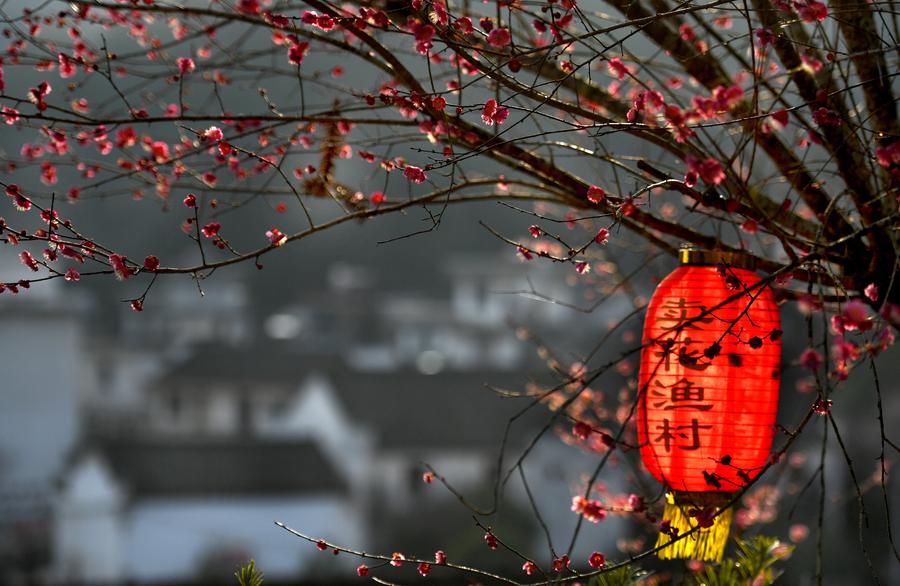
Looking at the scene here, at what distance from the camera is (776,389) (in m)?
2.69

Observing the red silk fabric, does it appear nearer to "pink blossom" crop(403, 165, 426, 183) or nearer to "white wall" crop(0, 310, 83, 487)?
"pink blossom" crop(403, 165, 426, 183)

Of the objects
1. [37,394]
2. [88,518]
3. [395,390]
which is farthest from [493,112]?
[37,394]

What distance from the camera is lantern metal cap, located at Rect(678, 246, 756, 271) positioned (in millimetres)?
2643

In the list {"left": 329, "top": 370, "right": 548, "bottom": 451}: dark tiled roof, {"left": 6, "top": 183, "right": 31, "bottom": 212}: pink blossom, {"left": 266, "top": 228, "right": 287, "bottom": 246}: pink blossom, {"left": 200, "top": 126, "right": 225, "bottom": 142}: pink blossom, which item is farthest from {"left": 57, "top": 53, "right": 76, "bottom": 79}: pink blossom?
{"left": 329, "top": 370, "right": 548, "bottom": 451}: dark tiled roof

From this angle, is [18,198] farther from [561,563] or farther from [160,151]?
[561,563]

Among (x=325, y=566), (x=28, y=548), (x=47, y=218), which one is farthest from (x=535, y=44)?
(x=28, y=548)

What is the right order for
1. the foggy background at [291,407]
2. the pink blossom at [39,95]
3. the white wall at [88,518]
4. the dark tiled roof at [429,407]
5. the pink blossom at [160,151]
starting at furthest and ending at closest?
the dark tiled roof at [429,407]
the white wall at [88,518]
the foggy background at [291,407]
the pink blossom at [160,151]
the pink blossom at [39,95]

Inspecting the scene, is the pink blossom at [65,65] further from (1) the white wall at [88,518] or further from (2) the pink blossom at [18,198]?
(1) the white wall at [88,518]

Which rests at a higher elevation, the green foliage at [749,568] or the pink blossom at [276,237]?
the pink blossom at [276,237]

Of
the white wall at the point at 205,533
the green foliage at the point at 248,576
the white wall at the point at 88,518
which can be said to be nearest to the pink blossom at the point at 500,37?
the green foliage at the point at 248,576

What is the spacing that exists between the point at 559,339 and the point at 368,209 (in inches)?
947

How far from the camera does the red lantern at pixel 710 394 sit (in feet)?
8.55

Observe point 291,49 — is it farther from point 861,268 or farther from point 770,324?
point 861,268

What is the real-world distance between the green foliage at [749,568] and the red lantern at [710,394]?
585mm
